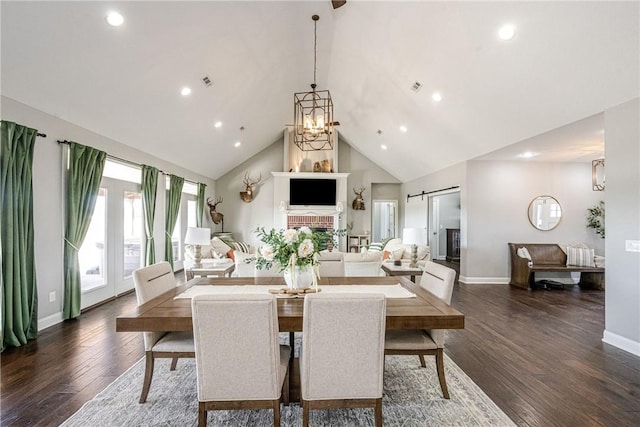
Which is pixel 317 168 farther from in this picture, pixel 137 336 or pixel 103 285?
pixel 137 336

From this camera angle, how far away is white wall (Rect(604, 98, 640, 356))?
308 cm

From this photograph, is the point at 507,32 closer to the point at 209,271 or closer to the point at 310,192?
the point at 209,271

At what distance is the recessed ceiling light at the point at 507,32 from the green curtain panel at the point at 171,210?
6.01 meters

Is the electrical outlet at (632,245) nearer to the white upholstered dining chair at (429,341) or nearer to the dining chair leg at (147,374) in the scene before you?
the white upholstered dining chair at (429,341)

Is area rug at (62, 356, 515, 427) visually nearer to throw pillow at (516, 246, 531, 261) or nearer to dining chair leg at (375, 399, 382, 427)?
dining chair leg at (375, 399, 382, 427)

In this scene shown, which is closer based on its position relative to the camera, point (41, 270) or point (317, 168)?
point (41, 270)

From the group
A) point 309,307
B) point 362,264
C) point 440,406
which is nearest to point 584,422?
point 440,406

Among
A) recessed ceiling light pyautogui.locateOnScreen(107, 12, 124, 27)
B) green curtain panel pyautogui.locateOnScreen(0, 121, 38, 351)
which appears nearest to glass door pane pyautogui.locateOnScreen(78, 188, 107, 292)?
green curtain panel pyautogui.locateOnScreen(0, 121, 38, 351)

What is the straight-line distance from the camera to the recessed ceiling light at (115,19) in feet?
9.85

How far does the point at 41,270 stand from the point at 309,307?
3559 mm

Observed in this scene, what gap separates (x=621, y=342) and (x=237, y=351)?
3.80 metres

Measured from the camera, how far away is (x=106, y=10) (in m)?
2.93

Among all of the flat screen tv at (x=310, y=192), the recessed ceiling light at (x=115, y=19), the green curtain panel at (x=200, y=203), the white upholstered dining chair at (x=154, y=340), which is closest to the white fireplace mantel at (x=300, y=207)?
the flat screen tv at (x=310, y=192)

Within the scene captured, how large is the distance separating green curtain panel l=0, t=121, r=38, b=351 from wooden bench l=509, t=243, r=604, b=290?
7.13 metres
